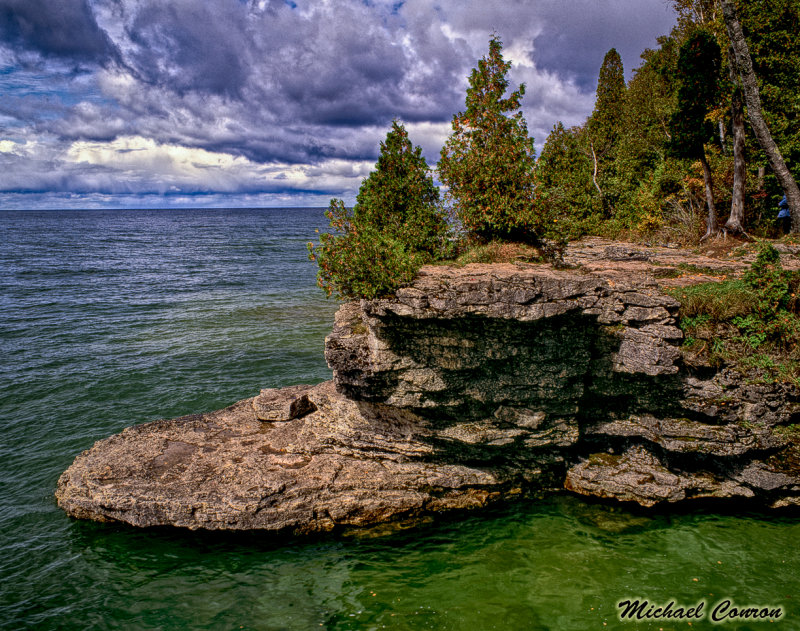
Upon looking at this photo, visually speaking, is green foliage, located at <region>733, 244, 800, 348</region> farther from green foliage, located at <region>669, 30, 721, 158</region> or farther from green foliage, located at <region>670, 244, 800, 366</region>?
green foliage, located at <region>669, 30, 721, 158</region>

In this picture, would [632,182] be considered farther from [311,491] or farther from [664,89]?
[311,491]

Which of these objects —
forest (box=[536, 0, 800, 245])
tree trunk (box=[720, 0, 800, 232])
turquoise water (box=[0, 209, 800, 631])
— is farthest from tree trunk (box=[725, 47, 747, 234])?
turquoise water (box=[0, 209, 800, 631])

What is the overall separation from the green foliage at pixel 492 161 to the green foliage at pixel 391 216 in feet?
3.07

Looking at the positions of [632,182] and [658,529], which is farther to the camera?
[632,182]

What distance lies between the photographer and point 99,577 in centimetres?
1009

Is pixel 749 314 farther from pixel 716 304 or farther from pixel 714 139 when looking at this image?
pixel 714 139

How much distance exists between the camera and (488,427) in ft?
38.0

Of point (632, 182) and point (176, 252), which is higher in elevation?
point (632, 182)

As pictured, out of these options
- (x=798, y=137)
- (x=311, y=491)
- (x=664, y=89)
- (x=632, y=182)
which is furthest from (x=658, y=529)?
(x=664, y=89)

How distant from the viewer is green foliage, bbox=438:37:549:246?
13.5 metres

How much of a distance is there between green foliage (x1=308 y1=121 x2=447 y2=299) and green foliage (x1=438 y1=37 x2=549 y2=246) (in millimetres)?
935

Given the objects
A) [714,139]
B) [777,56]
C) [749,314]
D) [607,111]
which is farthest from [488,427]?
[607,111]

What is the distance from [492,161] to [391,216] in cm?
361

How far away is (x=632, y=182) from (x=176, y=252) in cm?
7236
